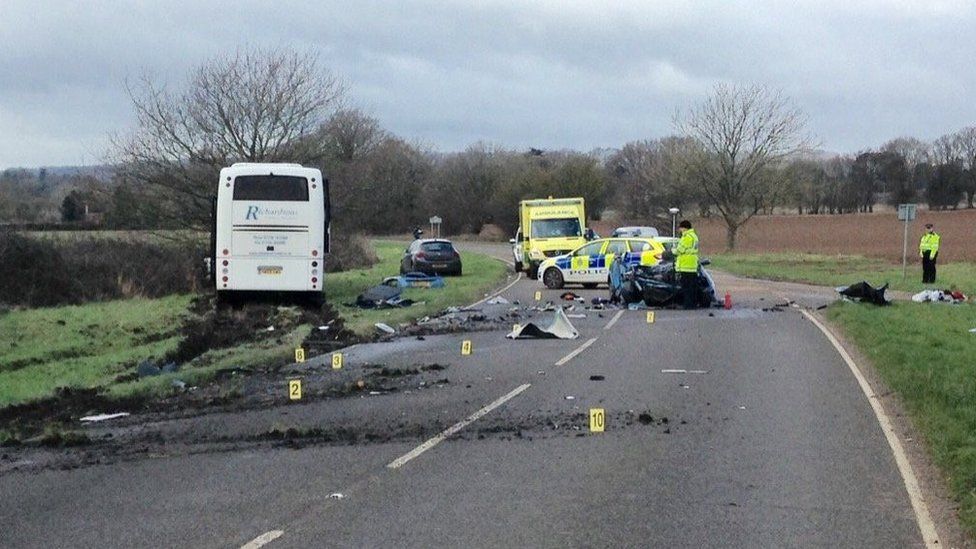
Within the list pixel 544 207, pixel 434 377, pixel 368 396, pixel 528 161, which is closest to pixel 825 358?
pixel 434 377

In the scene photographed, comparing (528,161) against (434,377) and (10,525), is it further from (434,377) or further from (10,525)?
(10,525)

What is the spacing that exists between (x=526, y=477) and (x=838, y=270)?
1636 inches

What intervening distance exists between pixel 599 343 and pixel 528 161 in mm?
92267

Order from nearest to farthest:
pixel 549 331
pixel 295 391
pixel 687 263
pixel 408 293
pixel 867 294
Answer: pixel 295 391 → pixel 549 331 → pixel 687 263 → pixel 867 294 → pixel 408 293

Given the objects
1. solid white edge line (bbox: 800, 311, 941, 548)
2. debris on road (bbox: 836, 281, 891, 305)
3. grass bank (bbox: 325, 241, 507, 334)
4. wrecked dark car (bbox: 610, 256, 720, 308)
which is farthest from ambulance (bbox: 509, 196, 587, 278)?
solid white edge line (bbox: 800, 311, 941, 548)

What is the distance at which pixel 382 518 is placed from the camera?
7344mm

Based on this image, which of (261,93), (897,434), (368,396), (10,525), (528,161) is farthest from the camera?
(528,161)

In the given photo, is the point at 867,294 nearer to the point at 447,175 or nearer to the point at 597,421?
the point at 597,421

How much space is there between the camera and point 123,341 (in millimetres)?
23531

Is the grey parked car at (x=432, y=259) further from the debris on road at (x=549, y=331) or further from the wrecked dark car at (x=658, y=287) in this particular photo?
the debris on road at (x=549, y=331)

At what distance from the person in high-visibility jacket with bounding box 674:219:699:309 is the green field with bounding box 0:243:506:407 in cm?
551

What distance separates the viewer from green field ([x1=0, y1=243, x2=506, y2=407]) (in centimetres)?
1638

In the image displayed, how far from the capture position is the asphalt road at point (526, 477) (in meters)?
7.02

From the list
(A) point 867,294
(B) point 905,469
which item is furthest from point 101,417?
(A) point 867,294
